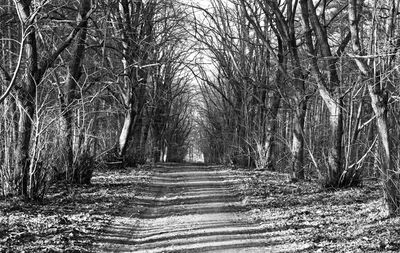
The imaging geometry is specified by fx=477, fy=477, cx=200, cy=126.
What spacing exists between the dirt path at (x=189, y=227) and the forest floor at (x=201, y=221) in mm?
15

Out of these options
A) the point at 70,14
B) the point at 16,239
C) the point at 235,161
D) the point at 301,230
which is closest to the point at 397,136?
the point at 301,230

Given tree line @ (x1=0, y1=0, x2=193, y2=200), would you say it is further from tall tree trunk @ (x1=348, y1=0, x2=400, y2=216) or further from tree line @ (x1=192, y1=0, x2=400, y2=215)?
tall tree trunk @ (x1=348, y1=0, x2=400, y2=216)

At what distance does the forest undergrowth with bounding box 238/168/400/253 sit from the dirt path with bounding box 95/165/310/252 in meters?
0.33

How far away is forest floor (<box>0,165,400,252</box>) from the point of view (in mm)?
6582

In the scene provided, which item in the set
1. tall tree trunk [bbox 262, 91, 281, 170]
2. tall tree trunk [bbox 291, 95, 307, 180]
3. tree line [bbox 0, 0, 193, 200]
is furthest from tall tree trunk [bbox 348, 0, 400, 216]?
tall tree trunk [bbox 262, 91, 281, 170]

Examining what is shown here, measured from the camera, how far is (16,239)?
6.54 meters

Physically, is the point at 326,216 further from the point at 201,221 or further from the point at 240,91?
the point at 240,91

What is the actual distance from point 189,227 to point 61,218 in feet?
6.99

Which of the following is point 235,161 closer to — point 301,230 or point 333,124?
point 333,124

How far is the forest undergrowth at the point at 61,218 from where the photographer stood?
6.40 metres

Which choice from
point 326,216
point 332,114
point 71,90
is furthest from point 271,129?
point 326,216

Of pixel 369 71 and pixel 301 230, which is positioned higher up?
pixel 369 71

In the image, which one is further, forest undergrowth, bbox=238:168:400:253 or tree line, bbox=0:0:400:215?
tree line, bbox=0:0:400:215

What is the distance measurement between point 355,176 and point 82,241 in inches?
289
